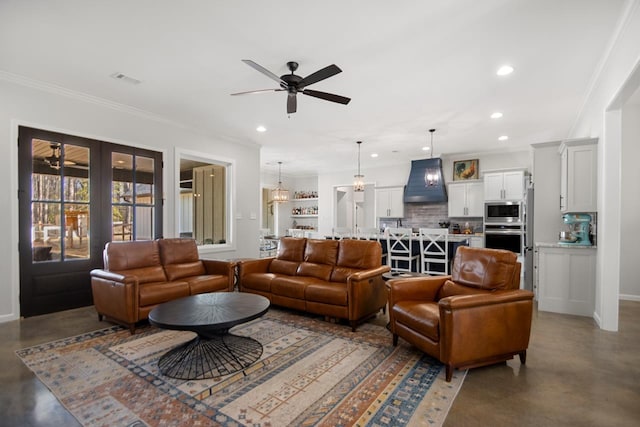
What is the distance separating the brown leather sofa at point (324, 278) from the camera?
11.4 ft

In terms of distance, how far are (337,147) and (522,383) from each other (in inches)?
223

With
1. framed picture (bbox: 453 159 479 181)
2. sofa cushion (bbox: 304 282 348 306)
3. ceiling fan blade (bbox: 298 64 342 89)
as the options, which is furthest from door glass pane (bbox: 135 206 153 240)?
framed picture (bbox: 453 159 479 181)

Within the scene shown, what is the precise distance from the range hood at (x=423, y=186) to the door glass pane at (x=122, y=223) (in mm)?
6211

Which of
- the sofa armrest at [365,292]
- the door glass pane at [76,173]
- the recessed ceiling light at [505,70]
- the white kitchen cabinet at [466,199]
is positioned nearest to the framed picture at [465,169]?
the white kitchen cabinet at [466,199]

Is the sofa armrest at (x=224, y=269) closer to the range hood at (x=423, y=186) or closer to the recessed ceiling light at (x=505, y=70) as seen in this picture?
the recessed ceiling light at (x=505, y=70)

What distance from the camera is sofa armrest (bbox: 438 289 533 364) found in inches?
91.6

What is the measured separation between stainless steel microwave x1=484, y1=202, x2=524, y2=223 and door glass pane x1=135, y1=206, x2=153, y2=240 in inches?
264

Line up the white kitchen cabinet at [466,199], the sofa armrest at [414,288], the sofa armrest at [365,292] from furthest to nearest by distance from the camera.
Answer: the white kitchen cabinet at [466,199] < the sofa armrest at [365,292] < the sofa armrest at [414,288]

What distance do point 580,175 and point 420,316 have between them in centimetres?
300

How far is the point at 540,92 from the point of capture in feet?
13.4

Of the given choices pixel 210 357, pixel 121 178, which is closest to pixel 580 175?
pixel 210 357

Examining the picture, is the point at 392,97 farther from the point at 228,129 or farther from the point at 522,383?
the point at 522,383

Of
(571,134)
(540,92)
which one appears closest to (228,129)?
(540,92)

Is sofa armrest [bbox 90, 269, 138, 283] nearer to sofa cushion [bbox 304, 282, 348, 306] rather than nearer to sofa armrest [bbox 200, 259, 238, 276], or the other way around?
sofa armrest [bbox 200, 259, 238, 276]
